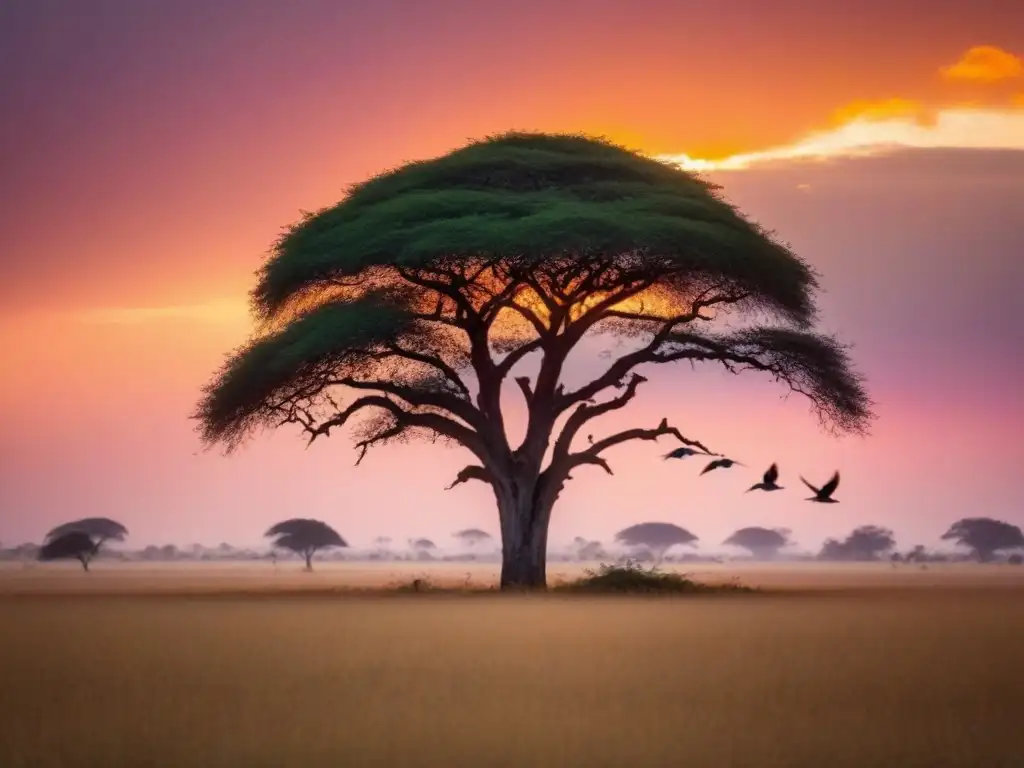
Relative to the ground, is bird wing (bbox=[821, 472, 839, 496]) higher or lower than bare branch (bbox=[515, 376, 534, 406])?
lower

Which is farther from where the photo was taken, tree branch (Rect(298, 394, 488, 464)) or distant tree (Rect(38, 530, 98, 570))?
distant tree (Rect(38, 530, 98, 570))

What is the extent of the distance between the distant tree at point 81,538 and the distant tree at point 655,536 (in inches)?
1653

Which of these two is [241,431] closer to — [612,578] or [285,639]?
[612,578]

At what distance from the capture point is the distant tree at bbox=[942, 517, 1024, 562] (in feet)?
334

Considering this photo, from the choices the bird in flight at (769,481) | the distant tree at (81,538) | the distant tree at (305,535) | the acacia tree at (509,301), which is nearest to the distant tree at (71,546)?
the distant tree at (81,538)

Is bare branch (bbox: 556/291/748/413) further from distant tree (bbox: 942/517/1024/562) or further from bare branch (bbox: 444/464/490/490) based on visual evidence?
distant tree (bbox: 942/517/1024/562)

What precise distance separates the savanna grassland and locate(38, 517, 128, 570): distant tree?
49083 mm

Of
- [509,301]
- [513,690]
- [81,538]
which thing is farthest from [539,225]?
[81,538]

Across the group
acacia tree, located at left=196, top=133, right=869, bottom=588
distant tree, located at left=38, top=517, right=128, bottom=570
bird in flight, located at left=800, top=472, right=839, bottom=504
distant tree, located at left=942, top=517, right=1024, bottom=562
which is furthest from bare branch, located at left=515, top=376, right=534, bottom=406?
distant tree, located at left=942, top=517, right=1024, bottom=562

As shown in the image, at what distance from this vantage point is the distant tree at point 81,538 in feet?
241

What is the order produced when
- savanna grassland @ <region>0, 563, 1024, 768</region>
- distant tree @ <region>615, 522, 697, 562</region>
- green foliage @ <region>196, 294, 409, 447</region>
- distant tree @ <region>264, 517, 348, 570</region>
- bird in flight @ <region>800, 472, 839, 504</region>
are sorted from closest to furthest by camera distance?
savanna grassland @ <region>0, 563, 1024, 768</region>, bird in flight @ <region>800, 472, 839, 504</region>, green foliage @ <region>196, 294, 409, 447</region>, distant tree @ <region>264, 517, 348, 570</region>, distant tree @ <region>615, 522, 697, 562</region>

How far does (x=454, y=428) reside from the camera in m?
37.1

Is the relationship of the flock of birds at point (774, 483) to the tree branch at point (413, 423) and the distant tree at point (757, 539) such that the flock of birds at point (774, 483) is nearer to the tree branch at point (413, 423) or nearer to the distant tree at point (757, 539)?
the tree branch at point (413, 423)

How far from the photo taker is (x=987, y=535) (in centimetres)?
10219
